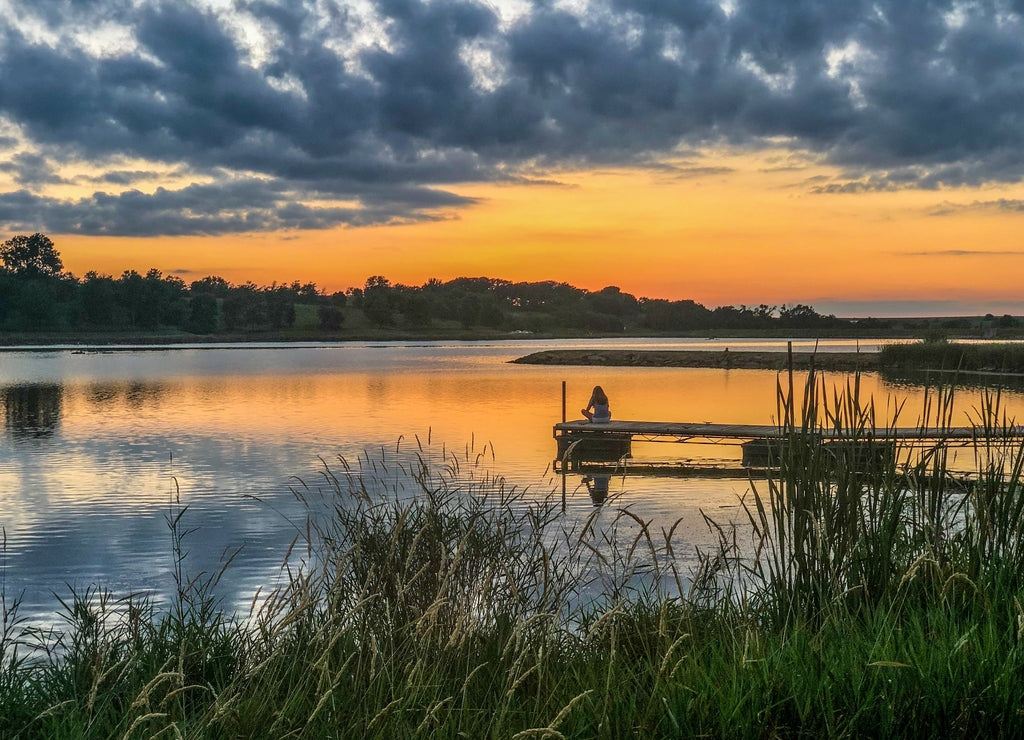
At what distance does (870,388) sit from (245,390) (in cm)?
2666

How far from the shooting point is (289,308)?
142375 mm

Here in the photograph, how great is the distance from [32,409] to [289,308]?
374ft

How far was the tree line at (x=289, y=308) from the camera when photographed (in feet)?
412

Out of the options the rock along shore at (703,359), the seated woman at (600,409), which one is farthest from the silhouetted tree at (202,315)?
the seated woman at (600,409)

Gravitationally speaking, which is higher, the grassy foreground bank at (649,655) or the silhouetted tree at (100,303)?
the silhouetted tree at (100,303)

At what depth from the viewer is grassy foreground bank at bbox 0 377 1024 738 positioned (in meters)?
3.31

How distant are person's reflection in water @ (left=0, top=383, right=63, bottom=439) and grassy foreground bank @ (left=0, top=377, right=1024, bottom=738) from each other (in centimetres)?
2074

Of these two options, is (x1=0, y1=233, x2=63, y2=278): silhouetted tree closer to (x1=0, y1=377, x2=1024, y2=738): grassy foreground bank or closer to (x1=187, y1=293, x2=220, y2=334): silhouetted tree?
(x1=187, y1=293, x2=220, y2=334): silhouetted tree

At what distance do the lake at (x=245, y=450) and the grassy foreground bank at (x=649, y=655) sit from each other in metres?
1.29

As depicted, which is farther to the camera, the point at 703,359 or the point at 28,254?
A: the point at 28,254

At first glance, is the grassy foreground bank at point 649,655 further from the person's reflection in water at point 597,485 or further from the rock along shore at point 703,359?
the rock along shore at point 703,359

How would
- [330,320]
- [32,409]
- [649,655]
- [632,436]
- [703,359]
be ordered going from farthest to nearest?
[330,320] → [703,359] → [32,409] → [632,436] → [649,655]

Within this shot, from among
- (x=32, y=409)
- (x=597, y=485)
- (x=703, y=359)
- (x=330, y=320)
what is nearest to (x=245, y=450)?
(x=597, y=485)

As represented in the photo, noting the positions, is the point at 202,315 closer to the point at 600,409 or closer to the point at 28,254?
the point at 28,254
